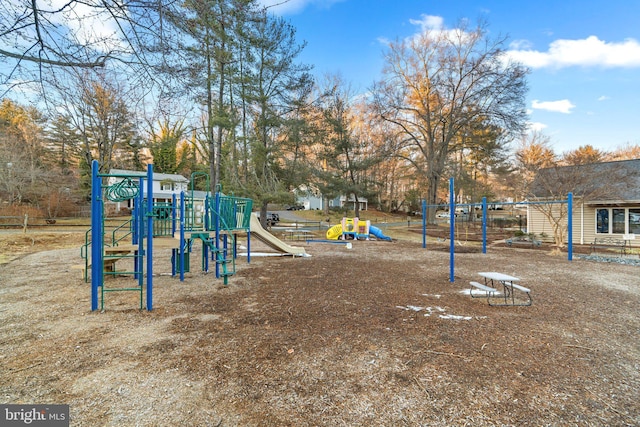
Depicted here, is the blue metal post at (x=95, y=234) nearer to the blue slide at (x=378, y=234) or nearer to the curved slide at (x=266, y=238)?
the curved slide at (x=266, y=238)

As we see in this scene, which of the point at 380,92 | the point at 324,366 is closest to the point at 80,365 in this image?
the point at 324,366

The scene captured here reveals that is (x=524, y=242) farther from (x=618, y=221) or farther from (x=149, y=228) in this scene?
(x=149, y=228)

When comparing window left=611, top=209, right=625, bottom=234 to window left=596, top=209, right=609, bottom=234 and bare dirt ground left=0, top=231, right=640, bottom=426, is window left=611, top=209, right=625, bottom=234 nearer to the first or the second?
window left=596, top=209, right=609, bottom=234

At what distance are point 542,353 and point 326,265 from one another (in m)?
6.27

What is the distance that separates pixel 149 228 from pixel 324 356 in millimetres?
3291

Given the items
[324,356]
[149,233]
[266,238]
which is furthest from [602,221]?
[149,233]

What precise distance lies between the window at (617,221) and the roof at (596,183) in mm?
1115

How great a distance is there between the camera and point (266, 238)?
9.73 meters

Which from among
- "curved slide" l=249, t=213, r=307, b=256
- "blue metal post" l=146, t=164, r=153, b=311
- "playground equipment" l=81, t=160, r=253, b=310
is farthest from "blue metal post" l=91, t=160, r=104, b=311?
"curved slide" l=249, t=213, r=307, b=256

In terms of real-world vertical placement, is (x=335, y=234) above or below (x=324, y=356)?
above

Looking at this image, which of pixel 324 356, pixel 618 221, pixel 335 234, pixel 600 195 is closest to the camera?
pixel 324 356

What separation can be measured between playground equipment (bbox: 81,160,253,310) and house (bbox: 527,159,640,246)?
13543mm

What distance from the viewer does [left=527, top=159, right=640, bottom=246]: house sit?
14109 millimetres

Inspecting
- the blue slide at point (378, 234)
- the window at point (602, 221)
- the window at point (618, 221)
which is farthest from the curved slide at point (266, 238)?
the window at point (618, 221)
